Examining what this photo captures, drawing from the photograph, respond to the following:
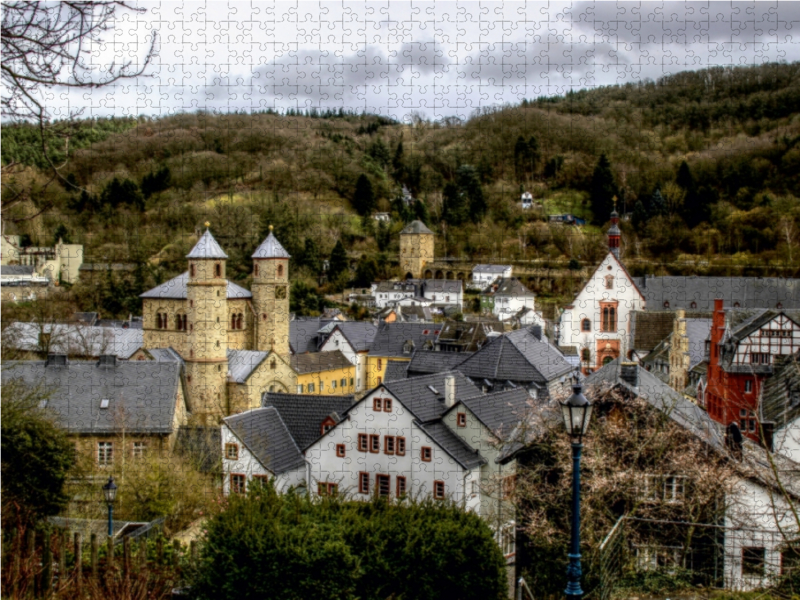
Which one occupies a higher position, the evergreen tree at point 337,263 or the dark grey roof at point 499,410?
the evergreen tree at point 337,263

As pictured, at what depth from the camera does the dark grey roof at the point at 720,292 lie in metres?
34.8

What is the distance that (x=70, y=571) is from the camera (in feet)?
18.7

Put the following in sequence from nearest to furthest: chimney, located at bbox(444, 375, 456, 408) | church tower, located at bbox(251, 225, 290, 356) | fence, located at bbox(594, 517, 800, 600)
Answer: fence, located at bbox(594, 517, 800, 600), chimney, located at bbox(444, 375, 456, 408), church tower, located at bbox(251, 225, 290, 356)

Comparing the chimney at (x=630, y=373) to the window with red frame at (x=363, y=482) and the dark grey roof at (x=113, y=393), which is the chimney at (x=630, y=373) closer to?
the window with red frame at (x=363, y=482)

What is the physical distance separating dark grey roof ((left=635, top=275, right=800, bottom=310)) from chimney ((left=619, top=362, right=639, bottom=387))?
22698 mm

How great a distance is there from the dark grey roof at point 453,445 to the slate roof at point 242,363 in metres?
12.2

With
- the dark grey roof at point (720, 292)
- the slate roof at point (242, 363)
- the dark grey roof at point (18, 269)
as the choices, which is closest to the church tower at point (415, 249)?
the dark grey roof at point (720, 292)

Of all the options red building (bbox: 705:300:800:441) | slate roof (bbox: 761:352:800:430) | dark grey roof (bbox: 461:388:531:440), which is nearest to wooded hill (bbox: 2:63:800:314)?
red building (bbox: 705:300:800:441)

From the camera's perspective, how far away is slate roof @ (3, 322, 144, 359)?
87.6 ft

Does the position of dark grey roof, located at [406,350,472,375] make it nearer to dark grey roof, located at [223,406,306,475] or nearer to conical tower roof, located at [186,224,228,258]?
conical tower roof, located at [186,224,228,258]


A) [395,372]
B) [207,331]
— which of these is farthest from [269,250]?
[395,372]

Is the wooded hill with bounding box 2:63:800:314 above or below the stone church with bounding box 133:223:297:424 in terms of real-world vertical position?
above

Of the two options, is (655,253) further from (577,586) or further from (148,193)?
(577,586)

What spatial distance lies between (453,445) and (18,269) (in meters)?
37.8
